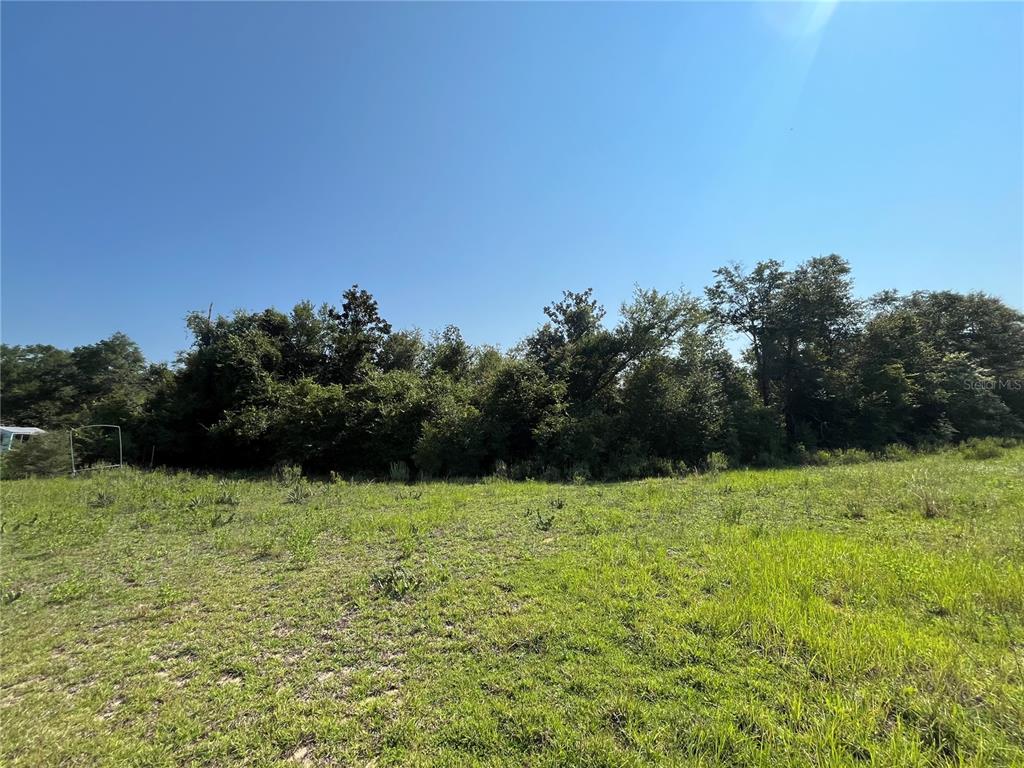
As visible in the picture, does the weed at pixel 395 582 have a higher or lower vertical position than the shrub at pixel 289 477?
lower

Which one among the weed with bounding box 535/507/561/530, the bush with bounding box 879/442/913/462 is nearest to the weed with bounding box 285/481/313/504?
the weed with bounding box 535/507/561/530

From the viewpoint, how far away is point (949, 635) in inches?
109

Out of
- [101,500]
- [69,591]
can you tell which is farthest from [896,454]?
[101,500]

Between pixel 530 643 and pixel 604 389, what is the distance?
50.4 ft

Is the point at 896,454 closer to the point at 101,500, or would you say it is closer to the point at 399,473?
the point at 399,473

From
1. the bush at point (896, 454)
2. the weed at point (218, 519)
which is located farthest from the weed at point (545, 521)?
the bush at point (896, 454)

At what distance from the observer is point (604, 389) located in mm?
17547

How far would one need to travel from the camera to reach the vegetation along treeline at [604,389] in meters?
14.2

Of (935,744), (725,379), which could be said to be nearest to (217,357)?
(935,744)

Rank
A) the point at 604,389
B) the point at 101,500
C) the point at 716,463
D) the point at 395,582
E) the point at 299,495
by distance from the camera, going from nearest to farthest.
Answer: the point at 395,582 → the point at 101,500 → the point at 299,495 → the point at 716,463 → the point at 604,389

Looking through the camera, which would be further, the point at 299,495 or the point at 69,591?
the point at 299,495

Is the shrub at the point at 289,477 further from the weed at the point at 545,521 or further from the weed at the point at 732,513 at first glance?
the weed at the point at 732,513

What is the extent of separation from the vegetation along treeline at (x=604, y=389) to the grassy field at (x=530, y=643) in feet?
24.4

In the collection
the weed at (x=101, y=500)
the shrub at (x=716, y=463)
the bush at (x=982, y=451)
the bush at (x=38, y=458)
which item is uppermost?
the bush at (x=38, y=458)
